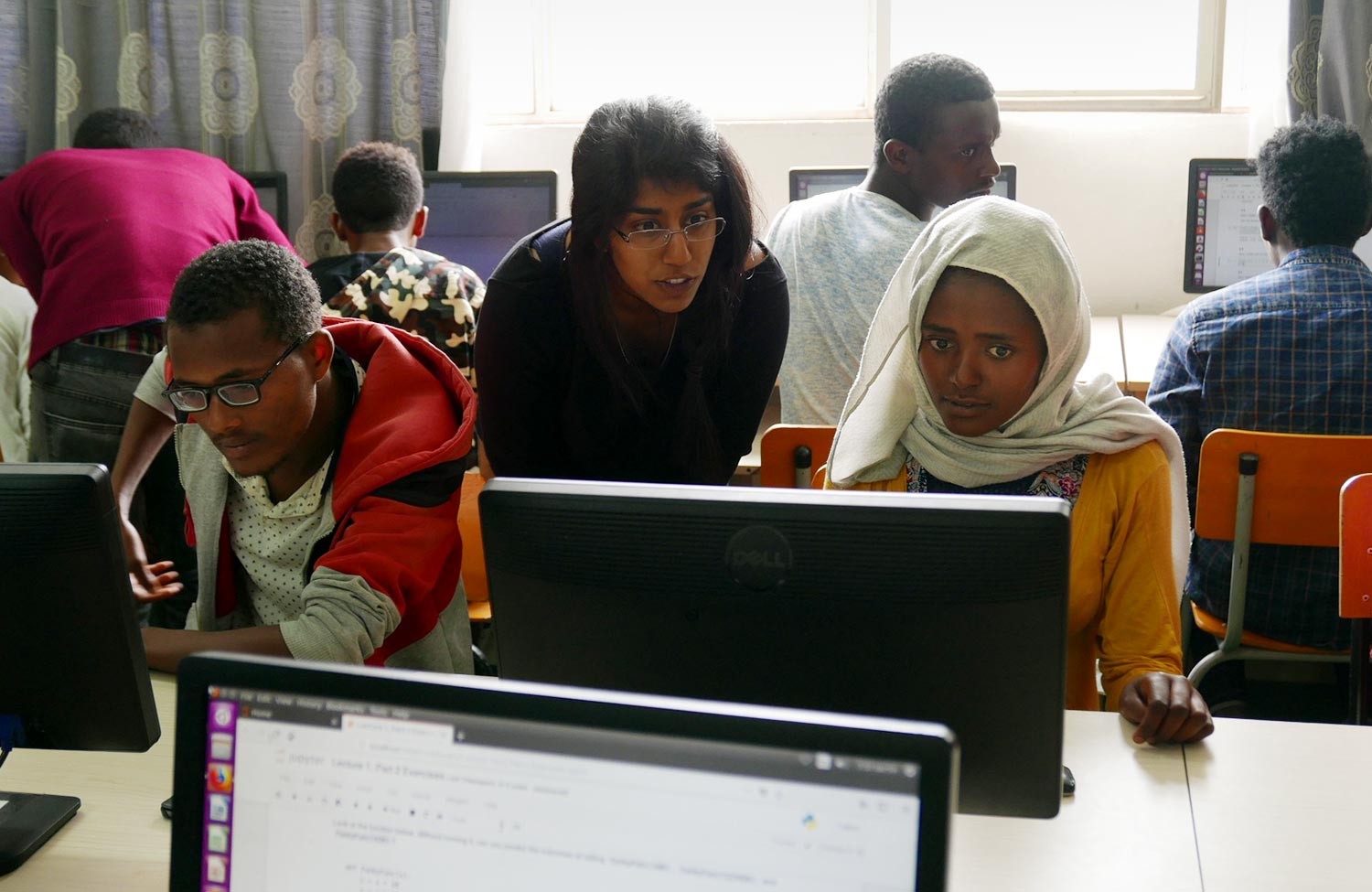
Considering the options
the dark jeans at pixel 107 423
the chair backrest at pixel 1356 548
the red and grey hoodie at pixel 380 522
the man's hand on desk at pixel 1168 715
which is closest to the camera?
the man's hand on desk at pixel 1168 715

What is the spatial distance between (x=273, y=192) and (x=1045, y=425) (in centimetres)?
271

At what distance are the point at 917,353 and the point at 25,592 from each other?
969 mm

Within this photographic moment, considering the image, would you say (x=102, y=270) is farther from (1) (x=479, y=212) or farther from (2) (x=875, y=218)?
(2) (x=875, y=218)

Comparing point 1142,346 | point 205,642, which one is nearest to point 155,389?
point 205,642

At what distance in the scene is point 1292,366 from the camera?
92.0 inches

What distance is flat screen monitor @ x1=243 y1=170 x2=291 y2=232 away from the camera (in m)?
3.55

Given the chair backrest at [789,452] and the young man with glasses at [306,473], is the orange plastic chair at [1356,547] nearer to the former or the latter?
the chair backrest at [789,452]

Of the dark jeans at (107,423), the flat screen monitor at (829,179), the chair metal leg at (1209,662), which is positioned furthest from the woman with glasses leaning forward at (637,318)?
the flat screen monitor at (829,179)

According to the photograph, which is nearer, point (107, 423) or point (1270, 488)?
point (1270, 488)

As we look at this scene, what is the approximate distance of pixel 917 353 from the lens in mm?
1521

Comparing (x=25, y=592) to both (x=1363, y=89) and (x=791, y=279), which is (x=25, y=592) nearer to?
(x=791, y=279)

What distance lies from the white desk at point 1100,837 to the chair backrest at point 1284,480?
3.35 ft

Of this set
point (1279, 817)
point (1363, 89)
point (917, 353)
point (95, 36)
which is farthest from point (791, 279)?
point (95, 36)

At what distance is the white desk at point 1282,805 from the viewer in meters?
1.02
